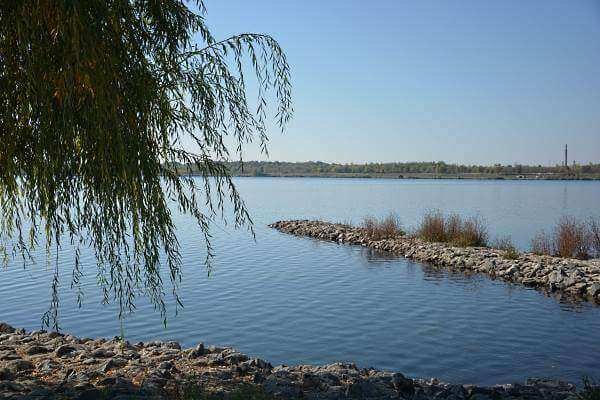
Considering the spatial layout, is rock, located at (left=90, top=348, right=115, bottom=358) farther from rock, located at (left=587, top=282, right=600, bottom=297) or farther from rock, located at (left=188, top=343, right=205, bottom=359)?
rock, located at (left=587, top=282, right=600, bottom=297)

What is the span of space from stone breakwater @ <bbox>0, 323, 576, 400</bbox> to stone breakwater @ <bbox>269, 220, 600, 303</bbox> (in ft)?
32.4

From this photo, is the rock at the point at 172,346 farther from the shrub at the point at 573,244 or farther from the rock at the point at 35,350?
the shrub at the point at 573,244

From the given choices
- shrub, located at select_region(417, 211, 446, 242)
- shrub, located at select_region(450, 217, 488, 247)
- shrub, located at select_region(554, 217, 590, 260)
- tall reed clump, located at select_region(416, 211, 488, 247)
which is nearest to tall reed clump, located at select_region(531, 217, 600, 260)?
shrub, located at select_region(554, 217, 590, 260)

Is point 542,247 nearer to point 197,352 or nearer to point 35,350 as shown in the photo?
point 197,352

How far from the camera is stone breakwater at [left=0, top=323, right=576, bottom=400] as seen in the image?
6559 millimetres

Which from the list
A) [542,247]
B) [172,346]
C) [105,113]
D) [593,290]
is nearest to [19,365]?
[172,346]

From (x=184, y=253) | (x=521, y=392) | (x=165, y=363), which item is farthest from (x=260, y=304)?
(x=184, y=253)

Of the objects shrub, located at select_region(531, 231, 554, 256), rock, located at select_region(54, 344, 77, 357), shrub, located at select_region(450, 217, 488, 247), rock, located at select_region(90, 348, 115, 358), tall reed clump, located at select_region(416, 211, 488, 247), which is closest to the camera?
rock, located at select_region(90, 348, 115, 358)

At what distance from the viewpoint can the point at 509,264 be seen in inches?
826

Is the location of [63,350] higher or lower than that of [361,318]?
higher

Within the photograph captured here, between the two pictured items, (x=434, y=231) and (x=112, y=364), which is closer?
(x=112, y=364)

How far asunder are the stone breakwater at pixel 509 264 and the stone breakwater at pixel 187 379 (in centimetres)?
987

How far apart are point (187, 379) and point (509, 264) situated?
1664 centimetres

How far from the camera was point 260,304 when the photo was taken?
15273mm
